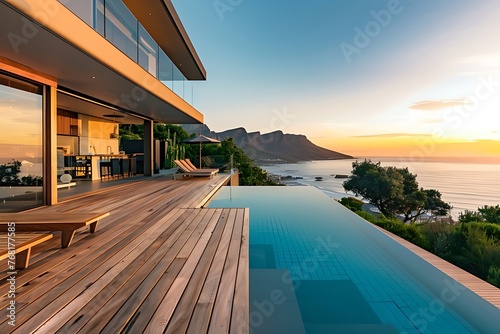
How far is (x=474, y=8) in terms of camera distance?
9.41 meters

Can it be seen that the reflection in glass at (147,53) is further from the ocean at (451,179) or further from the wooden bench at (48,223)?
the ocean at (451,179)

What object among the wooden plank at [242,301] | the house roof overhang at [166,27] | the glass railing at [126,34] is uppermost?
the house roof overhang at [166,27]

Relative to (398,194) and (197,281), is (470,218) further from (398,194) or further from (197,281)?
(398,194)

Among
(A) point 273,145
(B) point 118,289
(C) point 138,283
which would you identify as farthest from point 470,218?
(A) point 273,145

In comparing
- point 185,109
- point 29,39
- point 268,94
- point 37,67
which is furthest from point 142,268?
point 268,94

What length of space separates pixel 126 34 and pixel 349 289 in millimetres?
6985

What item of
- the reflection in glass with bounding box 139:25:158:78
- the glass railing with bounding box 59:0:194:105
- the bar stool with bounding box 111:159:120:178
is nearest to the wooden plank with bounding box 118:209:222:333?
the glass railing with bounding box 59:0:194:105

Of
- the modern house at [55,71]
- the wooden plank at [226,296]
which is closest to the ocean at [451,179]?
the modern house at [55,71]

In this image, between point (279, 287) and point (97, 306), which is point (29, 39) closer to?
point (97, 306)

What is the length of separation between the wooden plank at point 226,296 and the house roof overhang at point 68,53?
3.30 m

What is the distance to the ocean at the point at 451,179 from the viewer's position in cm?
1964

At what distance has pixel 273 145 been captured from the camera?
73.9 ft

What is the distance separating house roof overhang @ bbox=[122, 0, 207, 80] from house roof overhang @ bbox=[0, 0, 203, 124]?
2352mm

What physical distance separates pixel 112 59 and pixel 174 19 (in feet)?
15.8
